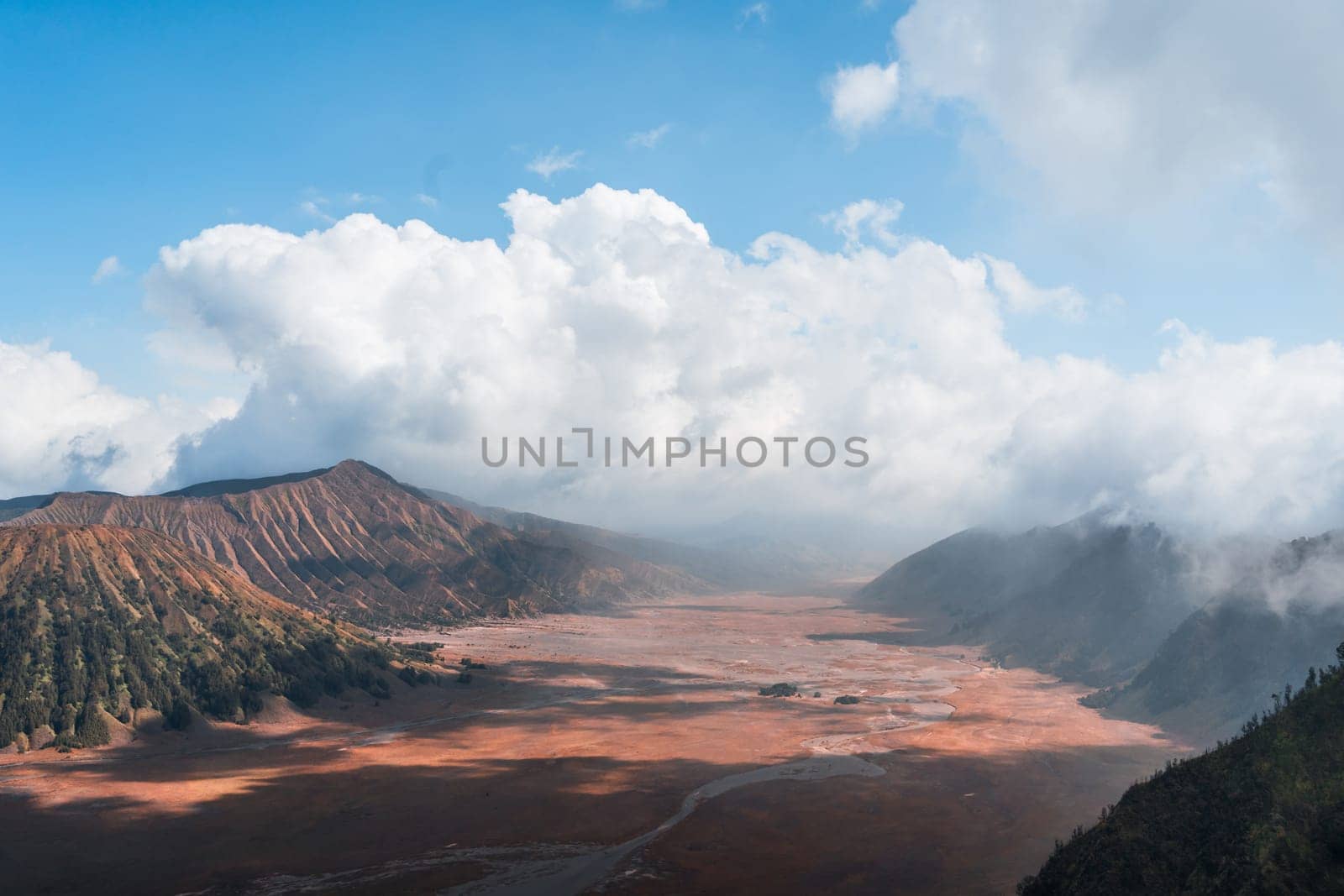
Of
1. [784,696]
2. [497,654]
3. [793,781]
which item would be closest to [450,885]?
[793,781]

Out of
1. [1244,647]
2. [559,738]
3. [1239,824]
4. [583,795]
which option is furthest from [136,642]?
[1244,647]

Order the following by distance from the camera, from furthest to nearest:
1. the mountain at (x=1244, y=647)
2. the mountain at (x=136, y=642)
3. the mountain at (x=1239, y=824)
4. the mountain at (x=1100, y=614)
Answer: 1. the mountain at (x=1100, y=614)
2. the mountain at (x=1244, y=647)
3. the mountain at (x=136, y=642)
4. the mountain at (x=1239, y=824)

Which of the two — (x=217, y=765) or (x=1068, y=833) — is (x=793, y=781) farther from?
(x=217, y=765)

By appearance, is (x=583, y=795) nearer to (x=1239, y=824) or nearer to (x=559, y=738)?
(x=559, y=738)

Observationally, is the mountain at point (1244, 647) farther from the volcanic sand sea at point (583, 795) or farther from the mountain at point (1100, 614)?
the mountain at point (1100, 614)

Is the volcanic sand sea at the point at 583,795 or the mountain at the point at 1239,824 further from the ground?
the mountain at the point at 1239,824

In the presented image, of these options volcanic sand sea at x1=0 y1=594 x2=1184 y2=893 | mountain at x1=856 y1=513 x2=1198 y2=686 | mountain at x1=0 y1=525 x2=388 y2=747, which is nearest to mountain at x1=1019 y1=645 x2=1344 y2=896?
volcanic sand sea at x1=0 y1=594 x2=1184 y2=893

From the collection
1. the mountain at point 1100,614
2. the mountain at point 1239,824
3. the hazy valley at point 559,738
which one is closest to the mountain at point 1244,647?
the hazy valley at point 559,738
